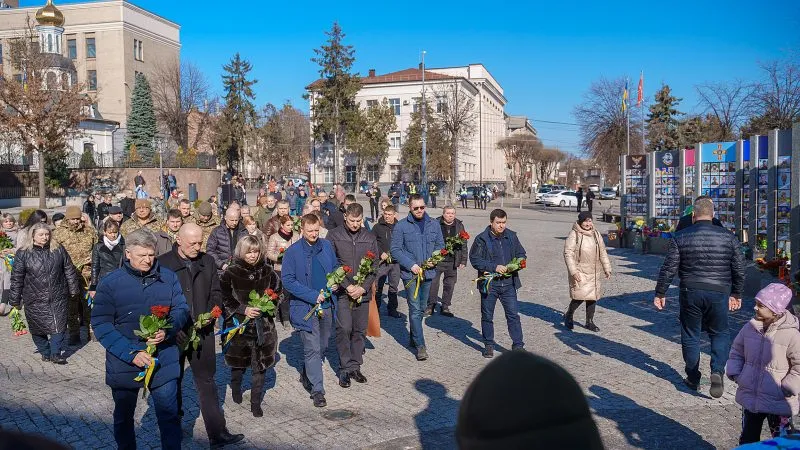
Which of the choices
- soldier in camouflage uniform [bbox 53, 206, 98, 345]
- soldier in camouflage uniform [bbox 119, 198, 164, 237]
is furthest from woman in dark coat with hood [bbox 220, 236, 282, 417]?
soldier in camouflage uniform [bbox 53, 206, 98, 345]

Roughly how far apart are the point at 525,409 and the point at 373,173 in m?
72.7

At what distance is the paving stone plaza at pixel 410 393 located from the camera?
6156 mm

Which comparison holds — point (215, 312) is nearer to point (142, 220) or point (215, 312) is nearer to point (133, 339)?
point (133, 339)

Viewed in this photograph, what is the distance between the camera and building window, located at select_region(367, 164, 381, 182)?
73.1 m

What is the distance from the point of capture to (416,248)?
373 inches

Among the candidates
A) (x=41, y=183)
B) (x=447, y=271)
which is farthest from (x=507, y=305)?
(x=41, y=183)

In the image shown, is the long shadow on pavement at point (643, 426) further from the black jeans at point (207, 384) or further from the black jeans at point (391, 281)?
the black jeans at point (391, 281)

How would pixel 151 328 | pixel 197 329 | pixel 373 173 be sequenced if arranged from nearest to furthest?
pixel 151 328, pixel 197 329, pixel 373 173

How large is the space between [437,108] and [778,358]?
216 feet

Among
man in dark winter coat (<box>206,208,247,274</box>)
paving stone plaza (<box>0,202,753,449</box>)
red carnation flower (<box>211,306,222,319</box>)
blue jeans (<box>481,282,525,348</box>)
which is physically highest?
man in dark winter coat (<box>206,208,247,274</box>)

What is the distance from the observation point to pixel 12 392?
7.62 m

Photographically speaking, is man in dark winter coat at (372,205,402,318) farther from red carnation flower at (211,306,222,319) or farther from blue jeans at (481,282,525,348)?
red carnation flower at (211,306,222,319)

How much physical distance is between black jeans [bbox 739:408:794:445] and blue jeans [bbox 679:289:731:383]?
189 cm

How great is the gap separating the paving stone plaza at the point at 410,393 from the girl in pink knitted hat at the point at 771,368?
83 centimetres
